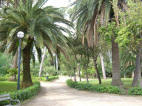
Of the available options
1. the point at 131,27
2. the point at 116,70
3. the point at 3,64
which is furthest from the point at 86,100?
the point at 3,64

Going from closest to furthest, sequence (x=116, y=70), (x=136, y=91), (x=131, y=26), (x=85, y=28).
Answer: (x=131, y=26), (x=136, y=91), (x=116, y=70), (x=85, y=28)

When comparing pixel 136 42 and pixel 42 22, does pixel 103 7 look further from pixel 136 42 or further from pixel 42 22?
pixel 42 22

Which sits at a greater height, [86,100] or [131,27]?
[131,27]

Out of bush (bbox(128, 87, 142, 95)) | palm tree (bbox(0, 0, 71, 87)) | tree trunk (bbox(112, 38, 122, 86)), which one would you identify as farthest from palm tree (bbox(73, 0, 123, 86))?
bush (bbox(128, 87, 142, 95))

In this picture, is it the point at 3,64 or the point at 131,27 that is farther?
the point at 3,64

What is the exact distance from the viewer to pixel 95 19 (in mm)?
13266

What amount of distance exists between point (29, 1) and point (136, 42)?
8.60 metres

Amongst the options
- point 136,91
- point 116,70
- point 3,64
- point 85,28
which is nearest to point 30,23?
point 85,28

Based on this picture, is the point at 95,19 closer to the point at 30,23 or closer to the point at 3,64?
the point at 30,23

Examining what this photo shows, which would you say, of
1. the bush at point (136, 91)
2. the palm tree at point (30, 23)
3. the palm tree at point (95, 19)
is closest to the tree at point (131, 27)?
the palm tree at point (95, 19)

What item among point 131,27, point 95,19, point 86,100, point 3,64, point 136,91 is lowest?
point 86,100

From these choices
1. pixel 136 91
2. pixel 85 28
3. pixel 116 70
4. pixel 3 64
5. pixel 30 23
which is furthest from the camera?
pixel 3 64

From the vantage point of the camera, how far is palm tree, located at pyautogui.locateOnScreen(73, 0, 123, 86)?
40.7ft

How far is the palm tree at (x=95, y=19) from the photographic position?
40.7 feet
